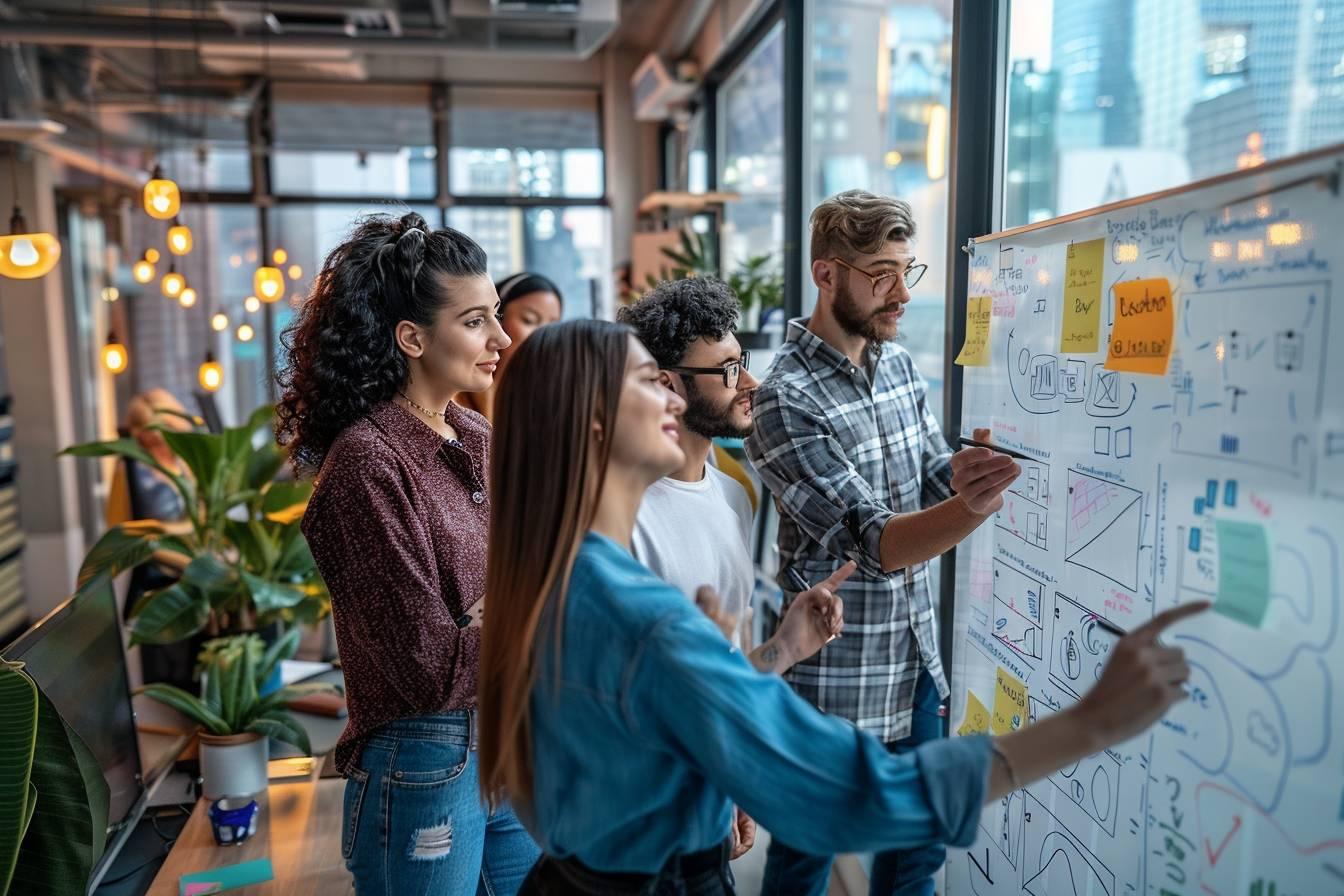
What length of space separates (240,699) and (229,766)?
0.18 metres

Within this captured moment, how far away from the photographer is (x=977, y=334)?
1.93 metres

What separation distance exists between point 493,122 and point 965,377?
252 inches

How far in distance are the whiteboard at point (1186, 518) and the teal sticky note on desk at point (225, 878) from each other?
4.49ft

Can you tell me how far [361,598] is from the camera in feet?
5.09

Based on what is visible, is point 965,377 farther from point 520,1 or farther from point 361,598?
point 520,1

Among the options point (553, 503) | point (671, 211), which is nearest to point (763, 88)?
point (671, 211)

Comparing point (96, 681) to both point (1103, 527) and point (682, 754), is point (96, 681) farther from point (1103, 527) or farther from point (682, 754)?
point (1103, 527)

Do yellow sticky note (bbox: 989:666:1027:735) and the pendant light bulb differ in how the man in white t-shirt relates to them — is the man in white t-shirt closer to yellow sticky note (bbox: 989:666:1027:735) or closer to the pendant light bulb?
yellow sticky note (bbox: 989:666:1027:735)

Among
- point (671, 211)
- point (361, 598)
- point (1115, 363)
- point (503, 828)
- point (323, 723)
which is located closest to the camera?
point (1115, 363)

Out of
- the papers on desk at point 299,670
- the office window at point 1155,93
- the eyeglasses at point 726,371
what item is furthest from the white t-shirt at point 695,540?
the papers on desk at point 299,670

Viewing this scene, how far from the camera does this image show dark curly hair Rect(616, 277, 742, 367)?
1.86m

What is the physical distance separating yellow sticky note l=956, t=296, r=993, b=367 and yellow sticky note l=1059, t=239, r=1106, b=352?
0.29 meters

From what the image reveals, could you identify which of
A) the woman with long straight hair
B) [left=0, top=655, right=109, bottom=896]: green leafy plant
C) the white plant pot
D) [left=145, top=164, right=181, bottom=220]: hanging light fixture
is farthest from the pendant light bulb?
the woman with long straight hair

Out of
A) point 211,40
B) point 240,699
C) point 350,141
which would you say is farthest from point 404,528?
point 350,141
